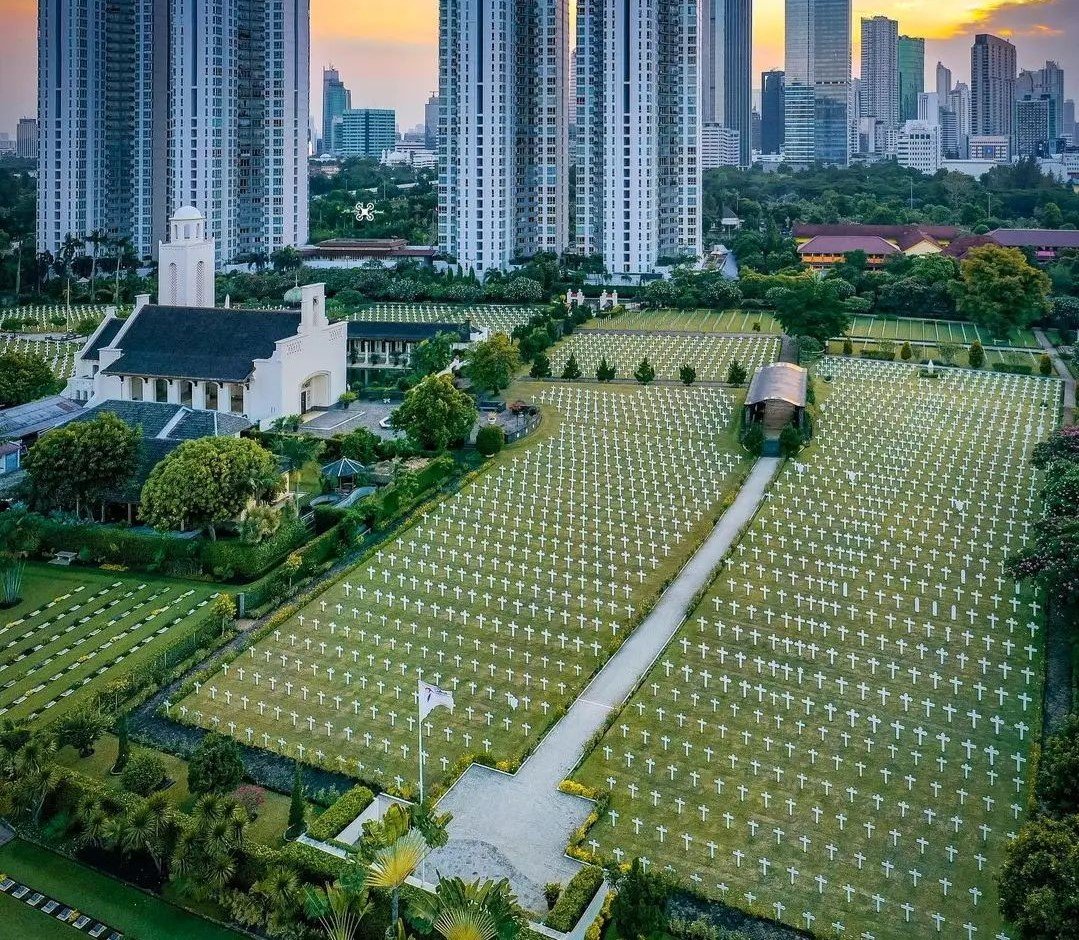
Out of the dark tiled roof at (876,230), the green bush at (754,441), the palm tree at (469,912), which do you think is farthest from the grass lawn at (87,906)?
the dark tiled roof at (876,230)

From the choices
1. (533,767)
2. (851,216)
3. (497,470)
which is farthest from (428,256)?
(533,767)

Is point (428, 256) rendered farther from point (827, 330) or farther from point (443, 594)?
point (443, 594)

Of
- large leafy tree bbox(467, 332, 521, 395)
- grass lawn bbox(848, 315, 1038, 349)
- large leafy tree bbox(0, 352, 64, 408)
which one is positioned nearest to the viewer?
large leafy tree bbox(0, 352, 64, 408)

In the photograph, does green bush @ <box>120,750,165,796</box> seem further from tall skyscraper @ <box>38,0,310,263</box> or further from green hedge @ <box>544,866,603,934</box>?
tall skyscraper @ <box>38,0,310,263</box>

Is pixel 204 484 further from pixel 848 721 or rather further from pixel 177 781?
pixel 848 721

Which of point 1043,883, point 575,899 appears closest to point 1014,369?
point 1043,883

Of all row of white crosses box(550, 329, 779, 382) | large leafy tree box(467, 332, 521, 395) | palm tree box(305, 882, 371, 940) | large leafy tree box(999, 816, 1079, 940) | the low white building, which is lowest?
palm tree box(305, 882, 371, 940)

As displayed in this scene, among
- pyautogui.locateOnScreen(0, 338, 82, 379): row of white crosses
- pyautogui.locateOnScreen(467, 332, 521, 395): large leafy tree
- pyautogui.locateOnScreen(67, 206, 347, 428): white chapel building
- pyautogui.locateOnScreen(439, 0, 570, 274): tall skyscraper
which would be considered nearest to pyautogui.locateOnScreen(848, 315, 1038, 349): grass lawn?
pyautogui.locateOnScreen(467, 332, 521, 395): large leafy tree
